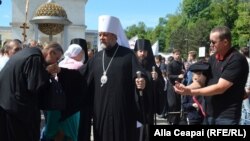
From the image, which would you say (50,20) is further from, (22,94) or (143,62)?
(22,94)

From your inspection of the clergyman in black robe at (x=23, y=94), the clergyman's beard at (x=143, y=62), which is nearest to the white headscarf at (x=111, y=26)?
the clergyman in black robe at (x=23, y=94)

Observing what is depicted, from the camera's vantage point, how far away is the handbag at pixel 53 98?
19.4 ft

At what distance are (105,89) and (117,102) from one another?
0.23m

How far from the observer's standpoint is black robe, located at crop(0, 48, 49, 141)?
5.62 meters

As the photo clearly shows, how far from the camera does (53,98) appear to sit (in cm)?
592

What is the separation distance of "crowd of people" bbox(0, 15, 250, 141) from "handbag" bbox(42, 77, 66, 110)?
3 centimetres

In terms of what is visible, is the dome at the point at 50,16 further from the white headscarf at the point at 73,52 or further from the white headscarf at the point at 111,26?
the white headscarf at the point at 111,26

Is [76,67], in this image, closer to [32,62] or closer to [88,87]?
[88,87]

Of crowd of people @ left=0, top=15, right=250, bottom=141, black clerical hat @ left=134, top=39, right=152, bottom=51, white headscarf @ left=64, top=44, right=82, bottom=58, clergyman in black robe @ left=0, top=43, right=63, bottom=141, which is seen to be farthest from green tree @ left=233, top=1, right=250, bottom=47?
clergyman in black robe @ left=0, top=43, right=63, bottom=141

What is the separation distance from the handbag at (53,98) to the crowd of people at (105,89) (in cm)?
3

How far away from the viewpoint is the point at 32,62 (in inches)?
222

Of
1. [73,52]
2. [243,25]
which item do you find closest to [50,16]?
[73,52]

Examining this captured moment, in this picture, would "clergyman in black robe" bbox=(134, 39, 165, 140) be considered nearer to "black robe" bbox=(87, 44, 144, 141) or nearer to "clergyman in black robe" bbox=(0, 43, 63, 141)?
"black robe" bbox=(87, 44, 144, 141)

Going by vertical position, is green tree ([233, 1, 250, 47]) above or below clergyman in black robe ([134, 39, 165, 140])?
above
